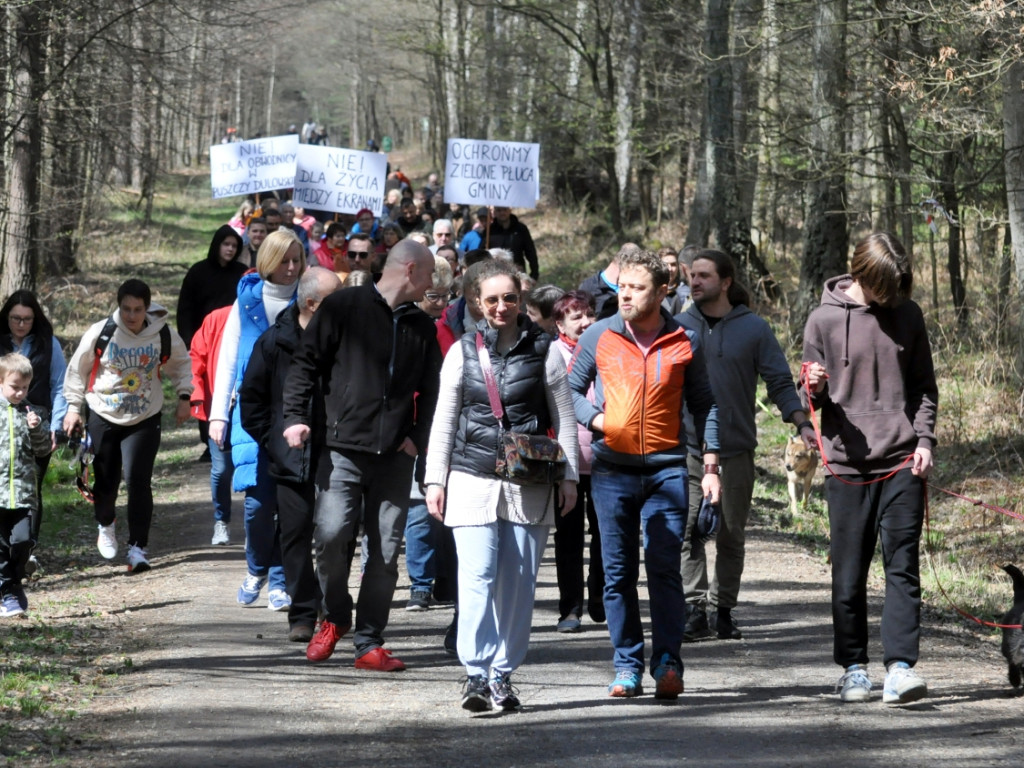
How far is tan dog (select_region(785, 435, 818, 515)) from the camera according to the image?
1248 cm

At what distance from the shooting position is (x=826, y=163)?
1689 cm

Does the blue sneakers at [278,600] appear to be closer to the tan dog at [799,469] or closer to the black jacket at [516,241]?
the tan dog at [799,469]

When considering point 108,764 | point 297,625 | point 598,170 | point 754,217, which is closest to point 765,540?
point 297,625

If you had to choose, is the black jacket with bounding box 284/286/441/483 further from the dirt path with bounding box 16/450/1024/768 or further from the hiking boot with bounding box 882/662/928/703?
the hiking boot with bounding box 882/662/928/703

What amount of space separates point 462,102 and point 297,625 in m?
35.9

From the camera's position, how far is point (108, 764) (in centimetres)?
534

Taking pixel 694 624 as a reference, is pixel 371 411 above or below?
above

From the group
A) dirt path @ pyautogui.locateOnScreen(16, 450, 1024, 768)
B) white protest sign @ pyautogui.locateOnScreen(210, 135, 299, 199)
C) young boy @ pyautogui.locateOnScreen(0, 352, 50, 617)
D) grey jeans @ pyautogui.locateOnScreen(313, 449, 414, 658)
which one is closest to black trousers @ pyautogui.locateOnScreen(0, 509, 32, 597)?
young boy @ pyautogui.locateOnScreen(0, 352, 50, 617)

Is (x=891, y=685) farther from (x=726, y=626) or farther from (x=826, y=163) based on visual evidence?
(x=826, y=163)

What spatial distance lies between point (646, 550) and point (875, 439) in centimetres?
114

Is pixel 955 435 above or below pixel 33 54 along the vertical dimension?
below

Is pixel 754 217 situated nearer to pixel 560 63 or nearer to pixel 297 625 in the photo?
pixel 560 63

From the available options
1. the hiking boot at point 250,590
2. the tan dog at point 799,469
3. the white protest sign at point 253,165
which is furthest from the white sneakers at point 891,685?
the white protest sign at point 253,165

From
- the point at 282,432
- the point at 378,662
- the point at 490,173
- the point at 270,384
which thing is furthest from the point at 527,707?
the point at 490,173
